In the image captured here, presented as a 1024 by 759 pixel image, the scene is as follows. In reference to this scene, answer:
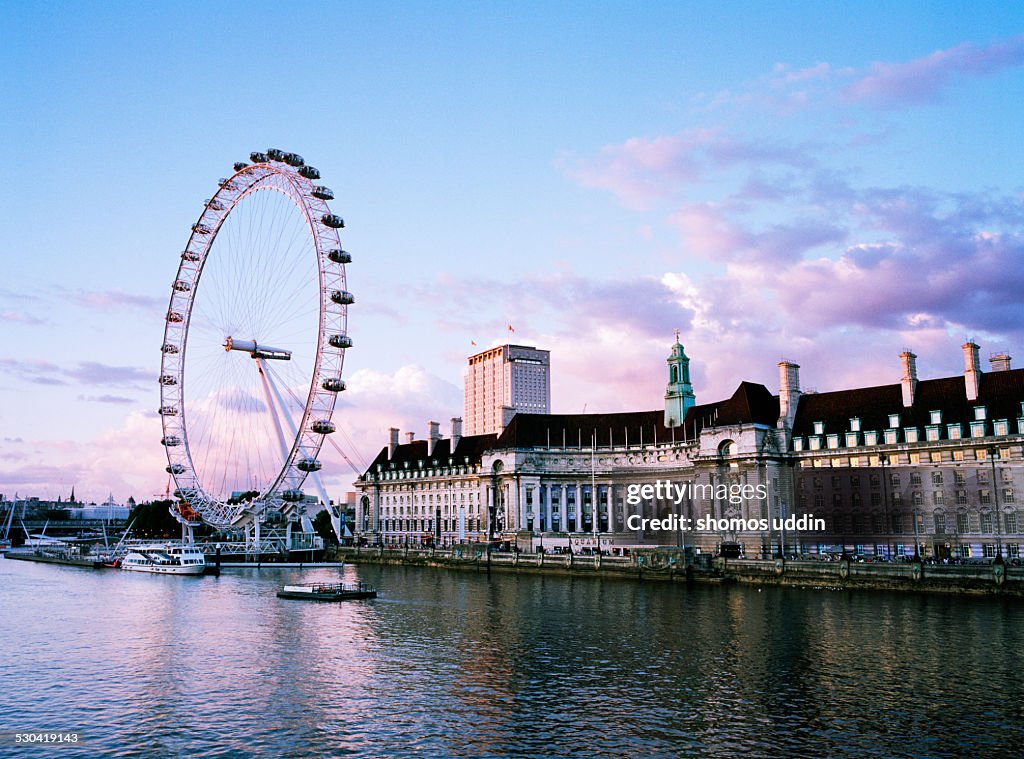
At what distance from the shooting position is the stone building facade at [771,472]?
89.2 metres

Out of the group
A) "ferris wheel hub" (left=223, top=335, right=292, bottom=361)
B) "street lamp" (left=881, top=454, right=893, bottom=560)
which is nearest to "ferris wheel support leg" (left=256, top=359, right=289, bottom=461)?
"ferris wheel hub" (left=223, top=335, right=292, bottom=361)

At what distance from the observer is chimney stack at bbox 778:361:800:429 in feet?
355

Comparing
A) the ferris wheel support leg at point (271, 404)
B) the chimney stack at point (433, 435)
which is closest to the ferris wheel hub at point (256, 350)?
the ferris wheel support leg at point (271, 404)

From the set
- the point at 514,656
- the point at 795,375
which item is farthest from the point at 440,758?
the point at 795,375

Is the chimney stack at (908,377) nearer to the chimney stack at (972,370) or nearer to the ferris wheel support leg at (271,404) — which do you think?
the chimney stack at (972,370)

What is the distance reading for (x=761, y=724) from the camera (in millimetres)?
31797

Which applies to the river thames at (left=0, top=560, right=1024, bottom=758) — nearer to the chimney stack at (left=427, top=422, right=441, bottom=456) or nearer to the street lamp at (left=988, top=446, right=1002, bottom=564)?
the street lamp at (left=988, top=446, right=1002, bottom=564)

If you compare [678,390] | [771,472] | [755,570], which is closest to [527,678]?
[755,570]

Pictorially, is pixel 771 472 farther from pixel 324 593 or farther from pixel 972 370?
pixel 324 593

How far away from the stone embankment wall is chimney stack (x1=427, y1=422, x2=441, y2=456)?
48.4m

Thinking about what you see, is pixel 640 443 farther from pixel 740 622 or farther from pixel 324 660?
pixel 324 660

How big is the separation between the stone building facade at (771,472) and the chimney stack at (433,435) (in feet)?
20.8

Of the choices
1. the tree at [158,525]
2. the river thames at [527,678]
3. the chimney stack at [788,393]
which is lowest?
the river thames at [527,678]

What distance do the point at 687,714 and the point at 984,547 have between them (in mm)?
65732
